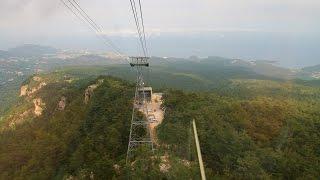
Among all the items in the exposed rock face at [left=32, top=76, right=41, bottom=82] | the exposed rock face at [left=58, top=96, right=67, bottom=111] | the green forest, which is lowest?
the exposed rock face at [left=32, top=76, right=41, bottom=82]

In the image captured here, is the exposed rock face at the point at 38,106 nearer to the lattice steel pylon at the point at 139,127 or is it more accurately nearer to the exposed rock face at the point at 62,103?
the exposed rock face at the point at 62,103

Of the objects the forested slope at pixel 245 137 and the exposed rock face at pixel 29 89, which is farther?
the exposed rock face at pixel 29 89

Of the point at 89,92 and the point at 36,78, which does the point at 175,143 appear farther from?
the point at 36,78

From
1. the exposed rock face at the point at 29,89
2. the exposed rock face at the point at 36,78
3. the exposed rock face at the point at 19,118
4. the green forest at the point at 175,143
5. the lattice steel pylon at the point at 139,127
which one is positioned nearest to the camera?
the lattice steel pylon at the point at 139,127

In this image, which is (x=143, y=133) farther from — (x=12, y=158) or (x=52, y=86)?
(x=52, y=86)

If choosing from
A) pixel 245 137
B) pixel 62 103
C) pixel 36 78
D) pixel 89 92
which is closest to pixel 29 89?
pixel 36 78

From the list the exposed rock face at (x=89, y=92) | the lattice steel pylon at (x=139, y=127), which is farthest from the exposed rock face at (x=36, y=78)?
the lattice steel pylon at (x=139, y=127)

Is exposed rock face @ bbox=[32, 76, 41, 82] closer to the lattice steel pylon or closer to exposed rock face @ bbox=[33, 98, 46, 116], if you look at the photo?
exposed rock face @ bbox=[33, 98, 46, 116]

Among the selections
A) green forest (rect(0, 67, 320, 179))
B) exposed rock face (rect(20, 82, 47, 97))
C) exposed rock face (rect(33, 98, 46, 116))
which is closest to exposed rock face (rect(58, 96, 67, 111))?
green forest (rect(0, 67, 320, 179))

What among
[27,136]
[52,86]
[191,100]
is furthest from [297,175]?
[52,86]

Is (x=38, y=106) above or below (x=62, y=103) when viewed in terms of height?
below
